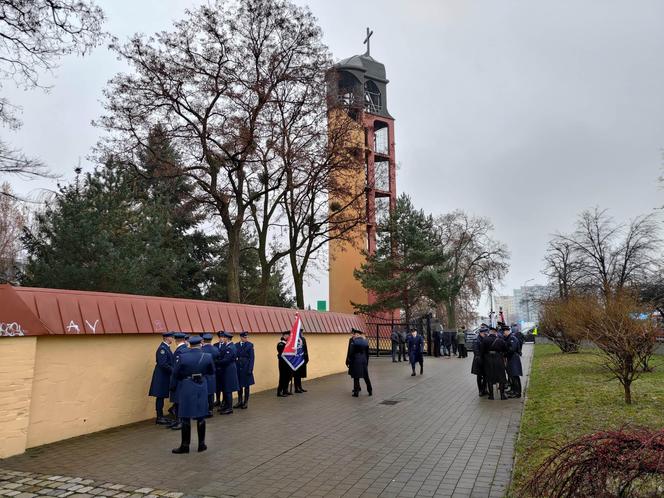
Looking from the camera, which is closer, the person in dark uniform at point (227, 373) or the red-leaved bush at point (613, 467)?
the red-leaved bush at point (613, 467)

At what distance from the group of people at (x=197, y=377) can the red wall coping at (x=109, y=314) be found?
→ 696 millimetres

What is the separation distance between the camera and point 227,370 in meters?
10.3

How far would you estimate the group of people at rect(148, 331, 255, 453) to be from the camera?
6949mm

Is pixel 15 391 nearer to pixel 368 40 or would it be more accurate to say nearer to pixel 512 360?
pixel 512 360

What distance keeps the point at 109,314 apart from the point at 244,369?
349cm

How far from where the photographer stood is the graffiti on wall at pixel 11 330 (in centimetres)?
684

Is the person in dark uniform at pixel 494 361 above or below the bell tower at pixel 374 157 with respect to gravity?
below

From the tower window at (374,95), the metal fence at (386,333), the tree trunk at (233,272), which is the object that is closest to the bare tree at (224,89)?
the tree trunk at (233,272)

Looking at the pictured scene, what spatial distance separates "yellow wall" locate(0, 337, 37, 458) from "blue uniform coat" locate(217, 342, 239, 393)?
3.72 meters

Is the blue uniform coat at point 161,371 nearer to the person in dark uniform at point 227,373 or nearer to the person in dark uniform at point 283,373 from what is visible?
the person in dark uniform at point 227,373

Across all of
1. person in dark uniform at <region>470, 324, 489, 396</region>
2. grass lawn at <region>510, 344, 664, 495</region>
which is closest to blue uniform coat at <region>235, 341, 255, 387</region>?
person in dark uniform at <region>470, 324, 489, 396</region>

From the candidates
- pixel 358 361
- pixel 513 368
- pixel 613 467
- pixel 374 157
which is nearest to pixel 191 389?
pixel 613 467

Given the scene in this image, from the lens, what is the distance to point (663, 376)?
46.1ft

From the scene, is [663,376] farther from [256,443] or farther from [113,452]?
[113,452]
